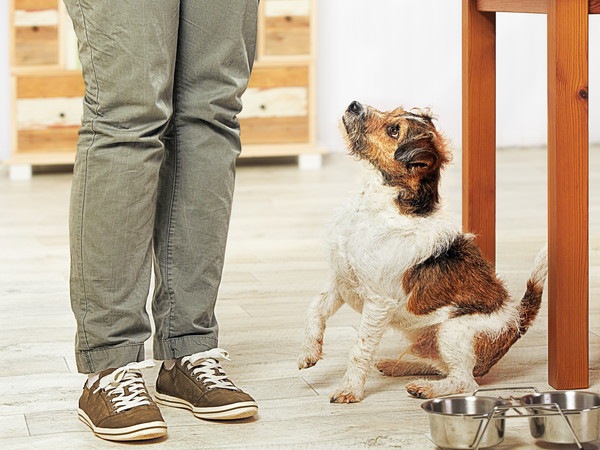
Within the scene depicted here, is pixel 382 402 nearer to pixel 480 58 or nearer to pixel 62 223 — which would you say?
pixel 480 58

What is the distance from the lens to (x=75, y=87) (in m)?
3.85

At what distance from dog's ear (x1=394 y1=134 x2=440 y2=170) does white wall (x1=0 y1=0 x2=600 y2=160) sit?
278cm

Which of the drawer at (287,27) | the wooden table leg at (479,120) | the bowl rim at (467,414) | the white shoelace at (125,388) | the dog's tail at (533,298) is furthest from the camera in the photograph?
the drawer at (287,27)

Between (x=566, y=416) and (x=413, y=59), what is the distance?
318cm

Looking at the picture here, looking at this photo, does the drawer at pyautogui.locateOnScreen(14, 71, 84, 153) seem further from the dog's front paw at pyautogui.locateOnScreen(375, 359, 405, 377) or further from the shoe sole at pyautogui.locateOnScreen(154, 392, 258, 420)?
the shoe sole at pyautogui.locateOnScreen(154, 392, 258, 420)

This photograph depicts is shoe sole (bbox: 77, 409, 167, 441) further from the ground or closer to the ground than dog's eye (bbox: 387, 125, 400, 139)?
closer to the ground

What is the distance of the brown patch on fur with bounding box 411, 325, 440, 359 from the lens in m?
1.59

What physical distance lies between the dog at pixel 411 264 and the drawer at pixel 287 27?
242 cm

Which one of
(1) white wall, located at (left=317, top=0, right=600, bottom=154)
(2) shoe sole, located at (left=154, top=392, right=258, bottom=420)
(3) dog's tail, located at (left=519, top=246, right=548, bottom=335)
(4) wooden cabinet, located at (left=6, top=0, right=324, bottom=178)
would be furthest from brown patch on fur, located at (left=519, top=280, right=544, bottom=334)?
(1) white wall, located at (left=317, top=0, right=600, bottom=154)

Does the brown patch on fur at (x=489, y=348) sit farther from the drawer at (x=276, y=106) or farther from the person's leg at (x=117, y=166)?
the drawer at (x=276, y=106)

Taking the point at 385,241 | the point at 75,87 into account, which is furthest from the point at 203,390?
the point at 75,87

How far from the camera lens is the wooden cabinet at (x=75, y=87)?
380 cm

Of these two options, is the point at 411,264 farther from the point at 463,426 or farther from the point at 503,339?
the point at 463,426

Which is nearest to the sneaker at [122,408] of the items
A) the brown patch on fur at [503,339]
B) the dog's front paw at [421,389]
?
the dog's front paw at [421,389]
